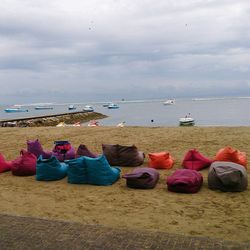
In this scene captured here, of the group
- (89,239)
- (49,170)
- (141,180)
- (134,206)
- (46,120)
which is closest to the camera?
(89,239)

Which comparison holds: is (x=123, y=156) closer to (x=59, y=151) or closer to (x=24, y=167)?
(x=59, y=151)


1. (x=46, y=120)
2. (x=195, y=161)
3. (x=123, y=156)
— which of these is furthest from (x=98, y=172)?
(x=46, y=120)

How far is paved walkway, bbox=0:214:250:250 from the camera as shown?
4.89 m

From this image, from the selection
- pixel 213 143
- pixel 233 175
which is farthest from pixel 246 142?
pixel 233 175

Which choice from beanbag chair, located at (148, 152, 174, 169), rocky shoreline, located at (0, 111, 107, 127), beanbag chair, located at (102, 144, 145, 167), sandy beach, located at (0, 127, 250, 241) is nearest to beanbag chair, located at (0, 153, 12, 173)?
sandy beach, located at (0, 127, 250, 241)

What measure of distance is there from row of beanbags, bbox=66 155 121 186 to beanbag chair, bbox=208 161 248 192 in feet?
7.20

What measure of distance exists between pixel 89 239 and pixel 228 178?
11.6 ft

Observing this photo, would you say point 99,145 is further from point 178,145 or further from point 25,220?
point 25,220

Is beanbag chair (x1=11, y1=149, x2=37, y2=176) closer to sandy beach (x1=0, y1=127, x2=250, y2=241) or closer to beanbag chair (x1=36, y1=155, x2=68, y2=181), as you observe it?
sandy beach (x1=0, y1=127, x2=250, y2=241)

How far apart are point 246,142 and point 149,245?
10.1 meters

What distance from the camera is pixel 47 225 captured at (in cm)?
579

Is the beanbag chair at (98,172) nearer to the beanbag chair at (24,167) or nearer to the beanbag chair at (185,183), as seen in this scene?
the beanbag chair at (185,183)

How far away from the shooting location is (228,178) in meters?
7.65

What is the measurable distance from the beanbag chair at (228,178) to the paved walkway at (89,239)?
2689 millimetres
